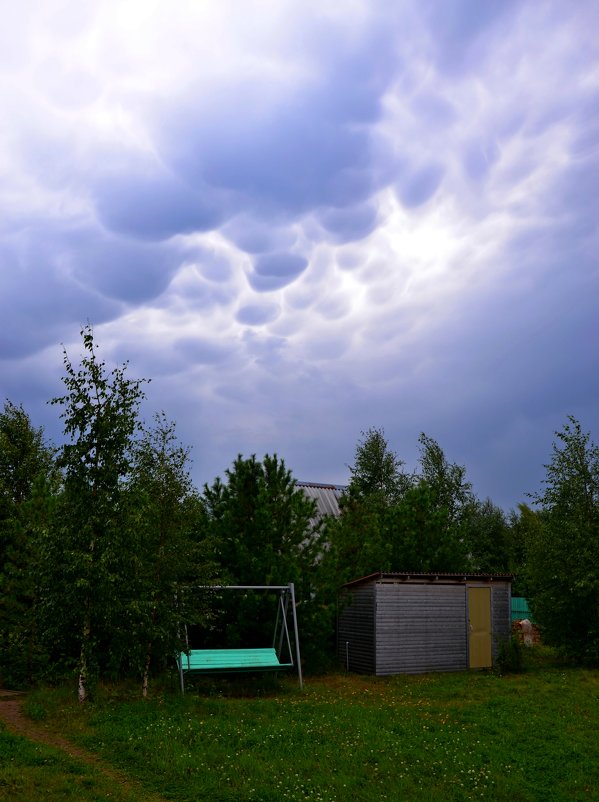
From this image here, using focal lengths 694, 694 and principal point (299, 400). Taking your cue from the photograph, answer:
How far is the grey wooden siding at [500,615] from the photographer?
2256cm

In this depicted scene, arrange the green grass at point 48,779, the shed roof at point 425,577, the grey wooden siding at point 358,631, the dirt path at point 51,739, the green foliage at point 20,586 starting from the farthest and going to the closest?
the shed roof at point 425,577, the grey wooden siding at point 358,631, the green foliage at point 20,586, the dirt path at point 51,739, the green grass at point 48,779

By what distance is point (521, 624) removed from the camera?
3189 centimetres

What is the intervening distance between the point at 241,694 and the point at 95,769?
7.35 m

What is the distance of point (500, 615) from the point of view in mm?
22828

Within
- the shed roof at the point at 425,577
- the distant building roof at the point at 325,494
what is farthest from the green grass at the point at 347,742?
the distant building roof at the point at 325,494

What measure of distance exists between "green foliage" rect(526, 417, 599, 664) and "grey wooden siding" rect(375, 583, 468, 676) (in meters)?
3.22

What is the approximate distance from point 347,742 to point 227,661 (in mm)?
5508

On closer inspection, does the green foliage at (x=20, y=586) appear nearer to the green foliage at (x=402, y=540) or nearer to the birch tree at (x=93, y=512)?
the birch tree at (x=93, y=512)

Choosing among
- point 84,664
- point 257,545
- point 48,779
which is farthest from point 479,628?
point 48,779

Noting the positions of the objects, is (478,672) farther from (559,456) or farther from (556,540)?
(559,456)

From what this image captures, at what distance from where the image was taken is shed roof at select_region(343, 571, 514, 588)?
2095cm

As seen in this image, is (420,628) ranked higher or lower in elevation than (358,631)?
higher

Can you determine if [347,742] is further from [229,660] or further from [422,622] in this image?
[422,622]

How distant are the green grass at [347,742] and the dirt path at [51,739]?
0.18m
